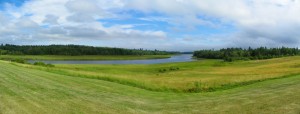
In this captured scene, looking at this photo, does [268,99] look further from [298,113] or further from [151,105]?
[151,105]

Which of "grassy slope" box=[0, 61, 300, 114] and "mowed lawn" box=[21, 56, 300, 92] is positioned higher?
"grassy slope" box=[0, 61, 300, 114]

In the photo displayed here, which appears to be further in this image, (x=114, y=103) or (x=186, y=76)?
(x=186, y=76)

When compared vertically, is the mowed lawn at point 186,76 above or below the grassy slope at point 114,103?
below

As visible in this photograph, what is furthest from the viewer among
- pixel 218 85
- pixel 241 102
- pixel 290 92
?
pixel 218 85

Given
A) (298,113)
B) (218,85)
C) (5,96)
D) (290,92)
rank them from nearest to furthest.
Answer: (298,113), (5,96), (290,92), (218,85)

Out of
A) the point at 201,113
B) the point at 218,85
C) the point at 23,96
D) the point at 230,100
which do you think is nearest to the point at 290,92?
the point at 230,100

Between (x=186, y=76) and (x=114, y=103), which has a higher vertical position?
(x=114, y=103)

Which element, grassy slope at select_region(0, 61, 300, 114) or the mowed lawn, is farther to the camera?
the mowed lawn

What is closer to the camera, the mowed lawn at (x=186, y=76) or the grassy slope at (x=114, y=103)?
the grassy slope at (x=114, y=103)

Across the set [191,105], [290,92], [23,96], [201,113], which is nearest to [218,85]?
[290,92]

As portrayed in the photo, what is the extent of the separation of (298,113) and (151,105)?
734 cm

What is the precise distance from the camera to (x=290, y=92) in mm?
19891

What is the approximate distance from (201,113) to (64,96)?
7.45 metres

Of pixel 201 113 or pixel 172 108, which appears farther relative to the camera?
pixel 172 108
